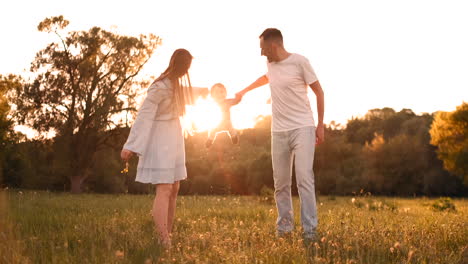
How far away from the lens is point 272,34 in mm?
6027

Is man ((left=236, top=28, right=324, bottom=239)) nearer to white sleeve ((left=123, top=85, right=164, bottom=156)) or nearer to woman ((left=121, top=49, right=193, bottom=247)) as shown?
woman ((left=121, top=49, right=193, bottom=247))

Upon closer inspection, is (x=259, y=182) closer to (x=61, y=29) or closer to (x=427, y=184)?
(x=427, y=184)

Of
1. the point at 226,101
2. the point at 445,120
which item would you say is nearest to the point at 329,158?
→ the point at 445,120

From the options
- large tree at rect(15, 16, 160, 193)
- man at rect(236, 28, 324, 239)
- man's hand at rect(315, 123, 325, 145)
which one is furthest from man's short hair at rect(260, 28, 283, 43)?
large tree at rect(15, 16, 160, 193)

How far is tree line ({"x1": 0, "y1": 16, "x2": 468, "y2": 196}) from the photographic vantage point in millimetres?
30750

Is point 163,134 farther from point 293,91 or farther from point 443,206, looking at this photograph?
point 443,206

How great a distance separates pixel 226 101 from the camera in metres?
6.88

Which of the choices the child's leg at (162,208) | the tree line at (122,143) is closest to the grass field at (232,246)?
the child's leg at (162,208)

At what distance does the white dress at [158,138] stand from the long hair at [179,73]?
58mm

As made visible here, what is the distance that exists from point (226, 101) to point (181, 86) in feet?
4.78

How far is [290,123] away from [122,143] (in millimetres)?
28085

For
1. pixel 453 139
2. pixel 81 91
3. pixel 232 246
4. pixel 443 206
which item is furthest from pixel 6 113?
pixel 453 139

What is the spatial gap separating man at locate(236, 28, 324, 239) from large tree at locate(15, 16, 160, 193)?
26358mm

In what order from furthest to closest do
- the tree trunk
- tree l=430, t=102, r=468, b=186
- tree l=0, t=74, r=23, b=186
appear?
tree l=430, t=102, r=468, b=186, the tree trunk, tree l=0, t=74, r=23, b=186
